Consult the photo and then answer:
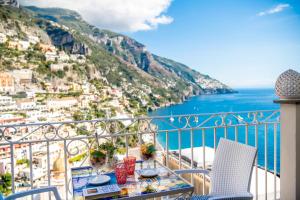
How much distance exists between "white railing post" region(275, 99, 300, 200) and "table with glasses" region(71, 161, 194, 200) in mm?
1204

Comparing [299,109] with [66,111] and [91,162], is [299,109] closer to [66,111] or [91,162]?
[91,162]

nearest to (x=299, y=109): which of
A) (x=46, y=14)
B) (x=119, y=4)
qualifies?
(x=119, y=4)

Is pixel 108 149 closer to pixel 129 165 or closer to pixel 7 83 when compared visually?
pixel 129 165

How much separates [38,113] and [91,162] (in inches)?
633

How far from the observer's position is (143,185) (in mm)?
1566

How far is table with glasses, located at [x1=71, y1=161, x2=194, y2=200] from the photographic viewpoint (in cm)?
143

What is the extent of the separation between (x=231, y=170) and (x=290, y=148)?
28.9 inches

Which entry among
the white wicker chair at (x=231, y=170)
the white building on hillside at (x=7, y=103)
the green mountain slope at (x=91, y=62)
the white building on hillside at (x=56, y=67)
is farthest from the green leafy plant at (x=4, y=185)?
the white building on hillside at (x=56, y=67)

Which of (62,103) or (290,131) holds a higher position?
(290,131)

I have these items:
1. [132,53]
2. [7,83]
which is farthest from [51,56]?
[132,53]

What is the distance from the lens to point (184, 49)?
116ft

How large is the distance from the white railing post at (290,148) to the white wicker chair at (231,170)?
2.22 ft

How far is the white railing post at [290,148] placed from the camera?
2209mm

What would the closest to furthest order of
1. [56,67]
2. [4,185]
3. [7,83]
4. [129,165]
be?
[129,165]
[4,185]
[7,83]
[56,67]
